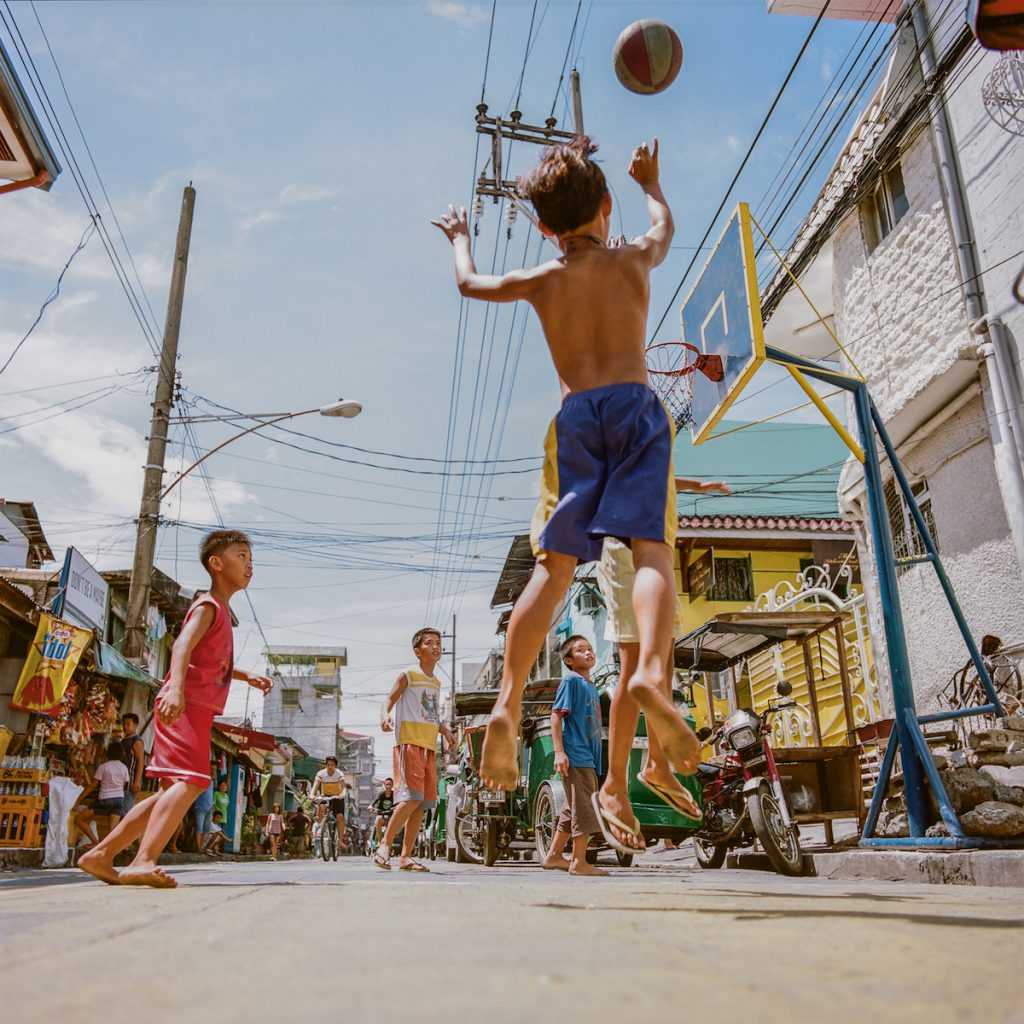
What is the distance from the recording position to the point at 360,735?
8125 centimetres

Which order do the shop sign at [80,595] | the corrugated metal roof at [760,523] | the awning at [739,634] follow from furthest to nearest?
the corrugated metal roof at [760,523], the shop sign at [80,595], the awning at [739,634]

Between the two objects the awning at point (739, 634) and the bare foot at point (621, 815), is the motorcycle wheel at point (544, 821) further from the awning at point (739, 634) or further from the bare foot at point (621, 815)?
the bare foot at point (621, 815)

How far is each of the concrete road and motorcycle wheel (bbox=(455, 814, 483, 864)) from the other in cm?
825

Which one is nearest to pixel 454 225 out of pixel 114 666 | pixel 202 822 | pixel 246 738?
pixel 114 666

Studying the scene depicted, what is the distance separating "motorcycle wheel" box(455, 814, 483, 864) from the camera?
9789 millimetres

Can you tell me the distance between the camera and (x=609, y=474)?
3.05m

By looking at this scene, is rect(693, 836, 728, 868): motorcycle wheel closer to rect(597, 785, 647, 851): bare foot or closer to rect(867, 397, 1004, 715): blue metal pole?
rect(867, 397, 1004, 715): blue metal pole

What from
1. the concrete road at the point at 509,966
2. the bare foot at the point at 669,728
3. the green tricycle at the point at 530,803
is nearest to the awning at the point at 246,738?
the green tricycle at the point at 530,803

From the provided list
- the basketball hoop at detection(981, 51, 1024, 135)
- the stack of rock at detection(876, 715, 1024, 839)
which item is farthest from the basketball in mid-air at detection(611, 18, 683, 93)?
the stack of rock at detection(876, 715, 1024, 839)

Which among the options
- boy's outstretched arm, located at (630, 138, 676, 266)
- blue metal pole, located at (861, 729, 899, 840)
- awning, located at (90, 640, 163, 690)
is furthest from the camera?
awning, located at (90, 640, 163, 690)

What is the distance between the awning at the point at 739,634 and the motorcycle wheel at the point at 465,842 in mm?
3133

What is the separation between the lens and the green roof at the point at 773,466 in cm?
2364

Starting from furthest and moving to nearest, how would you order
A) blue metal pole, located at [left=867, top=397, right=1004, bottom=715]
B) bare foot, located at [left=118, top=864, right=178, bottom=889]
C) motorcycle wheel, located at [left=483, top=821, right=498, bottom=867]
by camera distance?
motorcycle wheel, located at [left=483, top=821, right=498, bottom=867], blue metal pole, located at [left=867, top=397, right=1004, bottom=715], bare foot, located at [left=118, top=864, right=178, bottom=889]

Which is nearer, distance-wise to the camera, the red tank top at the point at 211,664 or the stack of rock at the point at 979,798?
the red tank top at the point at 211,664
